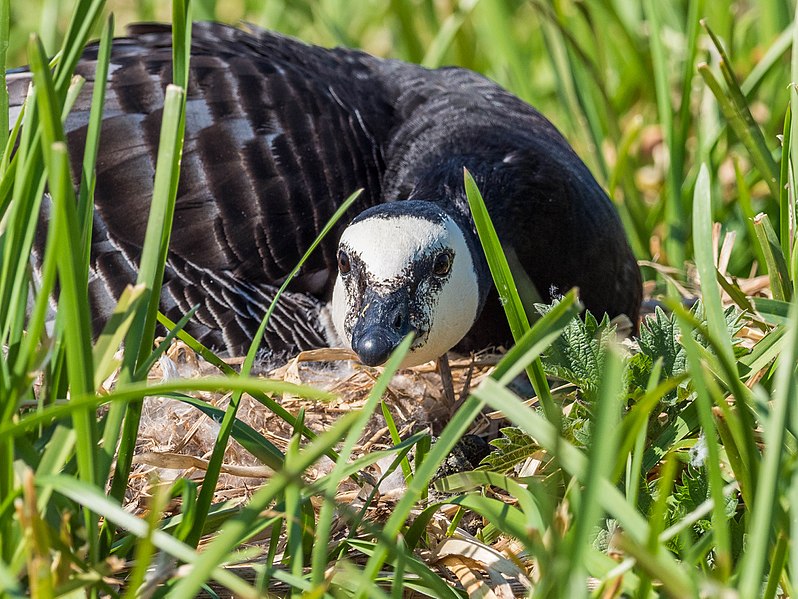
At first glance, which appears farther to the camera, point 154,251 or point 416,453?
point 416,453

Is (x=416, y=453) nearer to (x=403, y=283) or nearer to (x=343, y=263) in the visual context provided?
(x=403, y=283)

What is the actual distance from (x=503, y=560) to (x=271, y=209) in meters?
1.30

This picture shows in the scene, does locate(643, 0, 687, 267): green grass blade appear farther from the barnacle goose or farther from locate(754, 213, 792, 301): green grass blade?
locate(754, 213, 792, 301): green grass blade

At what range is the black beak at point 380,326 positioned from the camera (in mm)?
1840

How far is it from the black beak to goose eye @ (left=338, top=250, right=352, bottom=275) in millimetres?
122

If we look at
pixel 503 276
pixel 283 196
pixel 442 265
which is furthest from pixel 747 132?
pixel 283 196

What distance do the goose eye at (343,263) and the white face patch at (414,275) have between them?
0.01m

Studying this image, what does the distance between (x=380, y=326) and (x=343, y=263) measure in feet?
0.82

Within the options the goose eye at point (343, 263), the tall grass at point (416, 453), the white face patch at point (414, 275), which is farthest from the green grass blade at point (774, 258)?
the goose eye at point (343, 263)

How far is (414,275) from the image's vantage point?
1.99 meters

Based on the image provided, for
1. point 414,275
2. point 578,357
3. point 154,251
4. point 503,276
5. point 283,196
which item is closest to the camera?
point 154,251

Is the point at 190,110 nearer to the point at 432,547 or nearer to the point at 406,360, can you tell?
the point at 406,360

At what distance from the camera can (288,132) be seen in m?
2.64

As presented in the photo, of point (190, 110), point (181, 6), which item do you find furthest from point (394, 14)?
point (181, 6)
